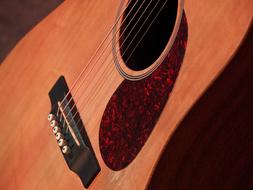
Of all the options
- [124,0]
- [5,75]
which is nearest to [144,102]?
[124,0]

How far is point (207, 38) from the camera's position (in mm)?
505

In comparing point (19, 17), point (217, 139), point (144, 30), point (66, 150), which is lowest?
point (217, 139)

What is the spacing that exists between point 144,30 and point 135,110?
0.19 m

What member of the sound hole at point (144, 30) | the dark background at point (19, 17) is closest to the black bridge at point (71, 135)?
the sound hole at point (144, 30)

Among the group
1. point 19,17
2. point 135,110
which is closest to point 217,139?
point 135,110

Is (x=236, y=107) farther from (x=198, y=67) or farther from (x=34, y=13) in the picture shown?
(x=34, y=13)

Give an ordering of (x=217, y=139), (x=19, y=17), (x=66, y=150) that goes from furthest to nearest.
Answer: (x=19, y=17), (x=66, y=150), (x=217, y=139)

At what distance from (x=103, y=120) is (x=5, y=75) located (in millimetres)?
346

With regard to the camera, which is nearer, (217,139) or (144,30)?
(217,139)

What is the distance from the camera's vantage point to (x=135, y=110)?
0.59 metres

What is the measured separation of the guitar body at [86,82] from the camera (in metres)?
0.50

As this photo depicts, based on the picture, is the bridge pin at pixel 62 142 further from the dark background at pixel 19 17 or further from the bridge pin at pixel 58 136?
the dark background at pixel 19 17

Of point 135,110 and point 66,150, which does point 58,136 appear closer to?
point 66,150

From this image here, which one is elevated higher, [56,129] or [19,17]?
[19,17]
